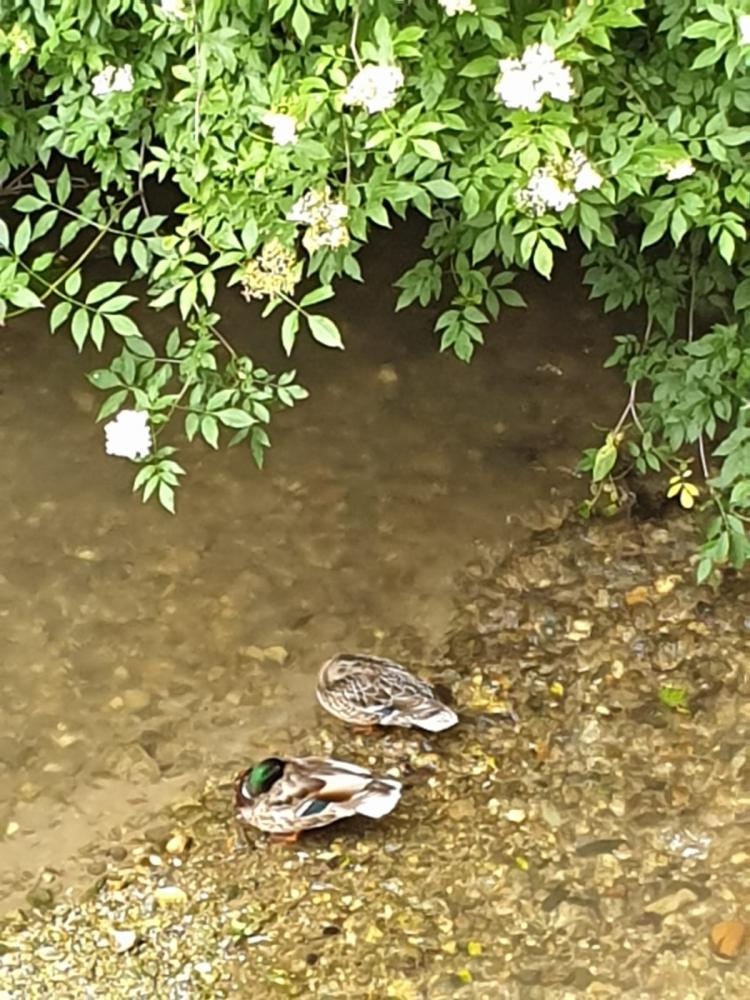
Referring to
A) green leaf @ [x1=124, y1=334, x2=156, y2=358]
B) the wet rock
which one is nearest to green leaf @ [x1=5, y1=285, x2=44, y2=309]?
green leaf @ [x1=124, y1=334, x2=156, y2=358]

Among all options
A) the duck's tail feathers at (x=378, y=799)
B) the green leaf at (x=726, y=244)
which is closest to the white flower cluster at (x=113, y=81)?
the green leaf at (x=726, y=244)

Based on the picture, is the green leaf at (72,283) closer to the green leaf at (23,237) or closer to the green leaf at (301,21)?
the green leaf at (23,237)

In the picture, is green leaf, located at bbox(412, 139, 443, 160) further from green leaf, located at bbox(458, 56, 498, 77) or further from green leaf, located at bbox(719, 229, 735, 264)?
green leaf, located at bbox(719, 229, 735, 264)

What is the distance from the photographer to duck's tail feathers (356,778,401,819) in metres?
2.48

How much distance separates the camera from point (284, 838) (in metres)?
2.53

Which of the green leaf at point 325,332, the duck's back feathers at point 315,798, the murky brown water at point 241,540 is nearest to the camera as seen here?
the green leaf at point 325,332

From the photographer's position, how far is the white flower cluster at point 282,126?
6.32ft

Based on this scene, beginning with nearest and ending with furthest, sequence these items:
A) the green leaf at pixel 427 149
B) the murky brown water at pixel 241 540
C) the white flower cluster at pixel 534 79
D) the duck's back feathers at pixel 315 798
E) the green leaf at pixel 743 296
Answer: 1. the white flower cluster at pixel 534 79
2. the green leaf at pixel 427 149
3. the duck's back feathers at pixel 315 798
4. the green leaf at pixel 743 296
5. the murky brown water at pixel 241 540

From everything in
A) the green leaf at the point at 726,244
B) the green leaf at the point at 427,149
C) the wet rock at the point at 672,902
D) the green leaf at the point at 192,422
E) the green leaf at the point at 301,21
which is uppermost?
the green leaf at the point at 301,21

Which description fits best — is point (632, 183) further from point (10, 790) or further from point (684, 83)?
point (10, 790)

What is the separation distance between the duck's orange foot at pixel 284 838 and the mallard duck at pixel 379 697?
11.2 inches

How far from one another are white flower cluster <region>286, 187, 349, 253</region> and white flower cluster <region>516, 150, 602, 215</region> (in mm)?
306

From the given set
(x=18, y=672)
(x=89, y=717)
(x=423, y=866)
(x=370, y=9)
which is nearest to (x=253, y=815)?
(x=423, y=866)

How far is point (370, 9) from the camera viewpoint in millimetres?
2039
